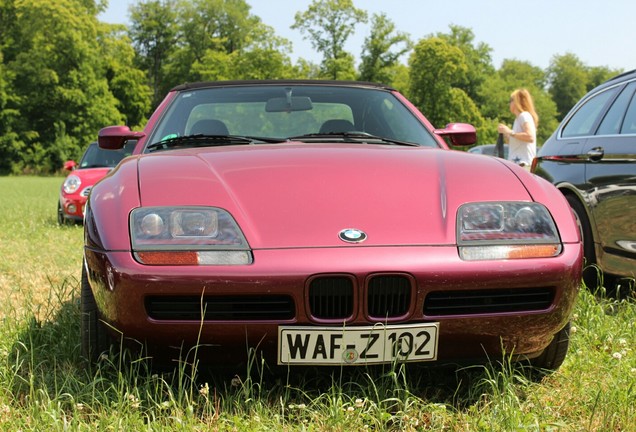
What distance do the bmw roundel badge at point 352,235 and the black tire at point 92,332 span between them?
3.08 feet

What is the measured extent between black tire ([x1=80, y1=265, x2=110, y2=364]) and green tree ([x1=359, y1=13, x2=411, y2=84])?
49619 millimetres

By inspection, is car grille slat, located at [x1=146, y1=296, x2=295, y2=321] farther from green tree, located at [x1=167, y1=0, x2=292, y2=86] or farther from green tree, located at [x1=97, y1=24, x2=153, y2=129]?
green tree, located at [x1=97, y1=24, x2=153, y2=129]

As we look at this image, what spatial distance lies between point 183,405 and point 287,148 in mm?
1148

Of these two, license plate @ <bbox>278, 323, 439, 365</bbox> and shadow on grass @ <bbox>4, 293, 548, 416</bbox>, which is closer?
license plate @ <bbox>278, 323, 439, 365</bbox>

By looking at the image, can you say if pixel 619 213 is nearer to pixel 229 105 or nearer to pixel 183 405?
pixel 229 105

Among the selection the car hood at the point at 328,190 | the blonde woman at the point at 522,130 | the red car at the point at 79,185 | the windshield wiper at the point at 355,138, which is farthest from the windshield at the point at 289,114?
the red car at the point at 79,185

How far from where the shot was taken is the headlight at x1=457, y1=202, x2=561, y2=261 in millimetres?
2268

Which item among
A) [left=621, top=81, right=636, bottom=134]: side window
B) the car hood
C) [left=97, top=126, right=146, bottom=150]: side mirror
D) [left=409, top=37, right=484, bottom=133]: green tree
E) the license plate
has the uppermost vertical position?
[left=409, top=37, right=484, bottom=133]: green tree

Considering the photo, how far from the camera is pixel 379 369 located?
2.58m

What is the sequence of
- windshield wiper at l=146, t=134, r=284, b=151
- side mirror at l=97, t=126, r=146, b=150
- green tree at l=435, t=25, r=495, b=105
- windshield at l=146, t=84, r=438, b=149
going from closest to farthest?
windshield wiper at l=146, t=134, r=284, b=151
windshield at l=146, t=84, r=438, b=149
side mirror at l=97, t=126, r=146, b=150
green tree at l=435, t=25, r=495, b=105

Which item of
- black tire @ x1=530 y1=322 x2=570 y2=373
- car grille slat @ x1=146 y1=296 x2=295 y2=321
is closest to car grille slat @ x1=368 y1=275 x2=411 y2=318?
car grille slat @ x1=146 y1=296 x2=295 y2=321

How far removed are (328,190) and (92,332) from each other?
100 cm

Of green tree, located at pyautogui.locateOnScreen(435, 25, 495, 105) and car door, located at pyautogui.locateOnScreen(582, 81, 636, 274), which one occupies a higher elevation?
green tree, located at pyautogui.locateOnScreen(435, 25, 495, 105)

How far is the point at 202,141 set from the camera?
10.5 ft
